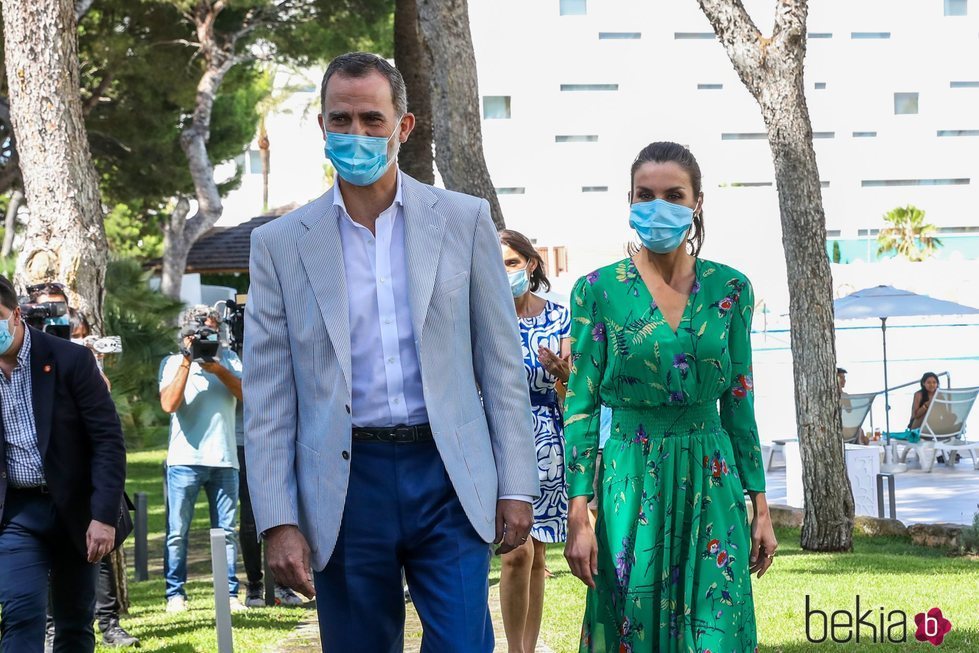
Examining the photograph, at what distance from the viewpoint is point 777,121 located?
12.5 m

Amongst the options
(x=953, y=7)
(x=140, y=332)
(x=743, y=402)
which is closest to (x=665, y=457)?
(x=743, y=402)

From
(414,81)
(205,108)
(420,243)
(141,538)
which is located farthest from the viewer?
(205,108)

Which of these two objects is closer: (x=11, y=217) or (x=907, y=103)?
(x=11, y=217)

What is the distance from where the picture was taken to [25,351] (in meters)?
5.89

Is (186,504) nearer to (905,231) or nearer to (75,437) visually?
(75,437)

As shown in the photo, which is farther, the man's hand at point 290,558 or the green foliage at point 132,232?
the green foliage at point 132,232

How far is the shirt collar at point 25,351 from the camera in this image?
586cm

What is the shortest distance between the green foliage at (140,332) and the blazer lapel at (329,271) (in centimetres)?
1684

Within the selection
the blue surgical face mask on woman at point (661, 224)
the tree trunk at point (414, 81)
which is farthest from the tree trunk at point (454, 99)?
the blue surgical face mask on woman at point (661, 224)

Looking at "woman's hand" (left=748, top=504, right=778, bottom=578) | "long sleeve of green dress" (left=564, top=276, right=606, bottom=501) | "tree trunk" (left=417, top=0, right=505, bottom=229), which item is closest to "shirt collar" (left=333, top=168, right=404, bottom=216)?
"long sleeve of green dress" (left=564, top=276, right=606, bottom=501)

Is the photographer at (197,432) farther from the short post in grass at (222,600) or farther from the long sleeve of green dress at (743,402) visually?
the long sleeve of green dress at (743,402)

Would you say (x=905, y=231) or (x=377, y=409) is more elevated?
(x=905, y=231)

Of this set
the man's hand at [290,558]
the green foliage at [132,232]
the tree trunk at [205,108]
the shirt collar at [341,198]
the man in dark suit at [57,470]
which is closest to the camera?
the man's hand at [290,558]

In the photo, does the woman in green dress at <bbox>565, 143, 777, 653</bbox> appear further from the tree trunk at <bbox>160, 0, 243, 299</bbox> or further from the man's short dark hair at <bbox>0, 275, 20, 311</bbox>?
the tree trunk at <bbox>160, 0, 243, 299</bbox>
